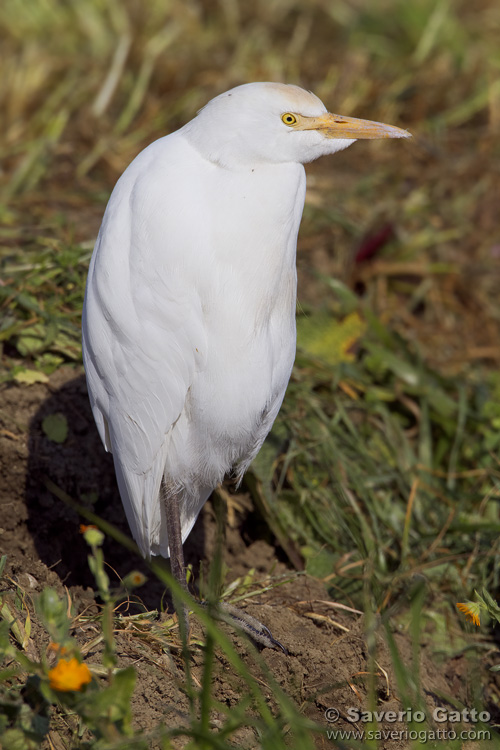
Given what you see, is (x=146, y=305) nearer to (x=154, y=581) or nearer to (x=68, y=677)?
(x=68, y=677)

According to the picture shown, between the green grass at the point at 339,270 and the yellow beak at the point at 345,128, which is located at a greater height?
the yellow beak at the point at 345,128

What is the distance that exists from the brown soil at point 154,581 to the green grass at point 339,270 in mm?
81

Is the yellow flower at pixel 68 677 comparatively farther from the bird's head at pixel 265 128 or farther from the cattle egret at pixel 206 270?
the bird's head at pixel 265 128

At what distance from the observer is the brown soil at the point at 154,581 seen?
6.27ft

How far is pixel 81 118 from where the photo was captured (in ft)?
14.6

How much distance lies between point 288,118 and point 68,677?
131 cm

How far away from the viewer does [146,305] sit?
1.86m

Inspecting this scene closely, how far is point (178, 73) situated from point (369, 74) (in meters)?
1.26

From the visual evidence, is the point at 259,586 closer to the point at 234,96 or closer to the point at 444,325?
the point at 234,96

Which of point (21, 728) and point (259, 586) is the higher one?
point (21, 728)

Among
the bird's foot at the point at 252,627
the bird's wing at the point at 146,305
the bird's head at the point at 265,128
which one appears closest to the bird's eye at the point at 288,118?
the bird's head at the point at 265,128

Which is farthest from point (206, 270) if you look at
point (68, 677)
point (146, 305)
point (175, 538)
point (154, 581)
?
point (154, 581)

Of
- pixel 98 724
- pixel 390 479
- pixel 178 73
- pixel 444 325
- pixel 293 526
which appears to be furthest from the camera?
pixel 178 73

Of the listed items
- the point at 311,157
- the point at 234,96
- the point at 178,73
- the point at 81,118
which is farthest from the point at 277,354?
the point at 178,73
